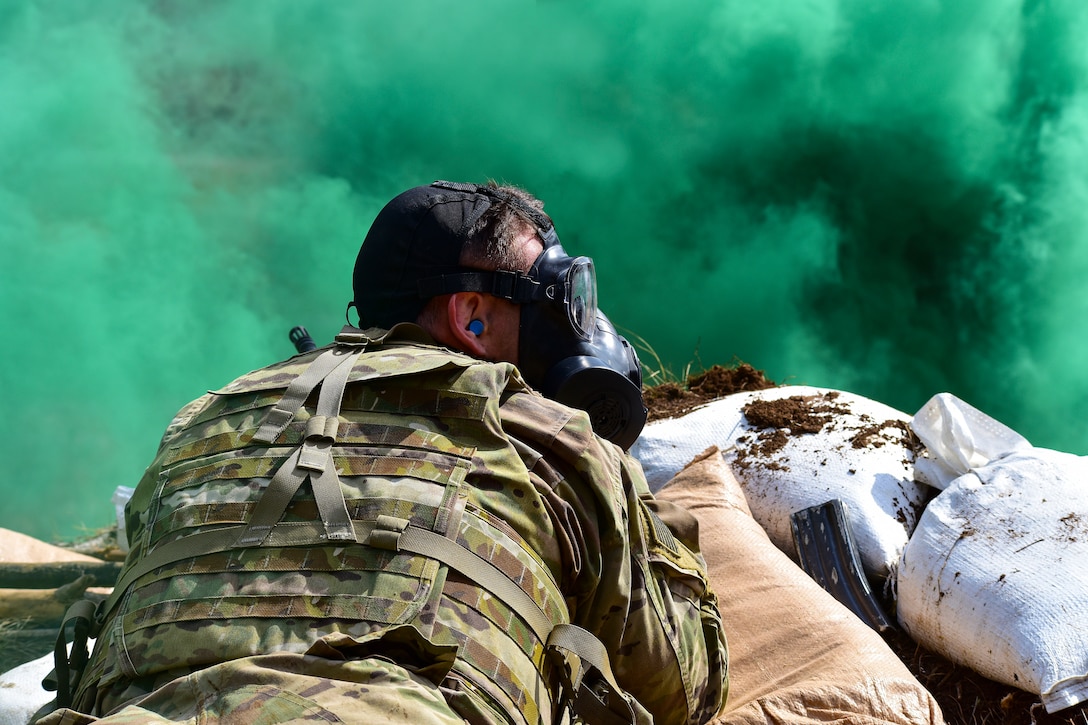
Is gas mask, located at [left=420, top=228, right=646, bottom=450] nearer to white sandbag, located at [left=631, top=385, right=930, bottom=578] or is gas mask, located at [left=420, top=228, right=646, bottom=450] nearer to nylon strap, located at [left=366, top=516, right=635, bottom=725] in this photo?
nylon strap, located at [left=366, top=516, right=635, bottom=725]

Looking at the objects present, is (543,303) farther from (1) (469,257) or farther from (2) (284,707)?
(2) (284,707)

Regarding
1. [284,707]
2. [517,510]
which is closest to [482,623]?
[517,510]

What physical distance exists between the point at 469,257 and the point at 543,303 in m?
0.16

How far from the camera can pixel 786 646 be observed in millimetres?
1951

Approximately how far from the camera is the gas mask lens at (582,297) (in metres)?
1.76

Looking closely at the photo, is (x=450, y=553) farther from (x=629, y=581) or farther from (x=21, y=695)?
(x=21, y=695)

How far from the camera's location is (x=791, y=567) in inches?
87.3

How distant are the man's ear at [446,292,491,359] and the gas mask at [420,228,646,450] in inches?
0.7

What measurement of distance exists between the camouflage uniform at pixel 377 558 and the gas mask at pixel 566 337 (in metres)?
0.28

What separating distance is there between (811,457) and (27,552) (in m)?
3.19

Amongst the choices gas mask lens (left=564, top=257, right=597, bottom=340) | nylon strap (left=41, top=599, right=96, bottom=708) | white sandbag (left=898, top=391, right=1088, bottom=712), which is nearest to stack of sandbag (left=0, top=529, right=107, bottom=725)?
nylon strap (left=41, top=599, right=96, bottom=708)

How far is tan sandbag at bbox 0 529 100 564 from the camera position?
13.0ft

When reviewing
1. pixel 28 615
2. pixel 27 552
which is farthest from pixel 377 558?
pixel 27 552

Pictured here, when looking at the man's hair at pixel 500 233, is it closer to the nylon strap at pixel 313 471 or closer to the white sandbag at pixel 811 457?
the nylon strap at pixel 313 471
